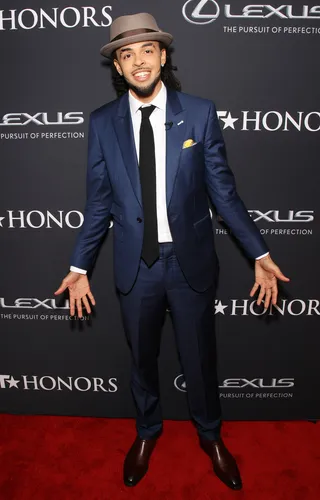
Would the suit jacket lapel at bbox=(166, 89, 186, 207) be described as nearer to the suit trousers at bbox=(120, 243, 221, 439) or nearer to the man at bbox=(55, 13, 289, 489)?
the man at bbox=(55, 13, 289, 489)

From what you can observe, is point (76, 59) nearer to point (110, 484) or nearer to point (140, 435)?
point (140, 435)

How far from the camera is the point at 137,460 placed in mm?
2510

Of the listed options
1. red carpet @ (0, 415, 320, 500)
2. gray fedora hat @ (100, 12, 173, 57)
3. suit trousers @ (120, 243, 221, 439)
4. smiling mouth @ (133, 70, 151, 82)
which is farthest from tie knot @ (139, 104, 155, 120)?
red carpet @ (0, 415, 320, 500)

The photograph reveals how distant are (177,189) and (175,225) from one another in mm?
163

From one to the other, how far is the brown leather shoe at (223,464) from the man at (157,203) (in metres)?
0.03

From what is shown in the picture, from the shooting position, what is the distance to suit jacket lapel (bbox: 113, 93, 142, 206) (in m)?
2.00

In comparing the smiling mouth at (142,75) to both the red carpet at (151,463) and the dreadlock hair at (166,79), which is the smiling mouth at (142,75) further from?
the red carpet at (151,463)

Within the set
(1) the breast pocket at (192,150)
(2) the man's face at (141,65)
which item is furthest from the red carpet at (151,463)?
(2) the man's face at (141,65)

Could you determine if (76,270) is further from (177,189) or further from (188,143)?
(188,143)

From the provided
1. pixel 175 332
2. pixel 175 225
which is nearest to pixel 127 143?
pixel 175 225

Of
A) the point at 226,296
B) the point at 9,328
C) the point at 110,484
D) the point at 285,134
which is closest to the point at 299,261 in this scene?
the point at 226,296

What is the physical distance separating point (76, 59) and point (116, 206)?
32.4 inches

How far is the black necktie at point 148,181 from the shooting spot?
1991mm

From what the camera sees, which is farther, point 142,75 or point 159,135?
point 159,135
